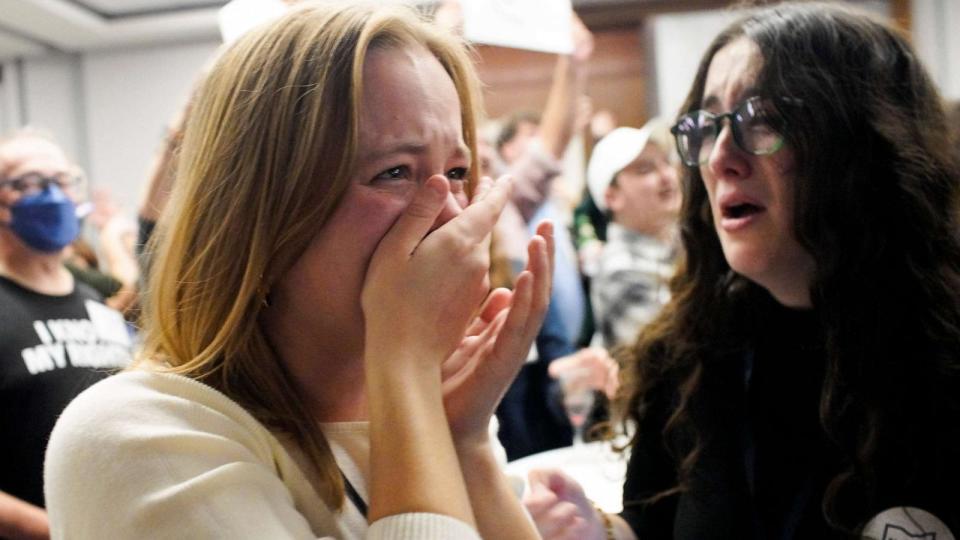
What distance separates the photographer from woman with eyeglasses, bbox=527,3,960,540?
1.27m

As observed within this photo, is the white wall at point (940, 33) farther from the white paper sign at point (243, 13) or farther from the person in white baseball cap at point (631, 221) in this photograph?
the white paper sign at point (243, 13)

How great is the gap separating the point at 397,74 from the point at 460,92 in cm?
14

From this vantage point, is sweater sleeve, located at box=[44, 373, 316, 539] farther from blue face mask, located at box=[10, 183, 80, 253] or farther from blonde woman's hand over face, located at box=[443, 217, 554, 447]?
blue face mask, located at box=[10, 183, 80, 253]

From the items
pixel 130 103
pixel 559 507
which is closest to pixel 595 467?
pixel 559 507

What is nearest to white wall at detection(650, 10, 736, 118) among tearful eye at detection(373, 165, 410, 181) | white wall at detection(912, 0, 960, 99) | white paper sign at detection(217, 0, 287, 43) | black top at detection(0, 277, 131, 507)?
white wall at detection(912, 0, 960, 99)

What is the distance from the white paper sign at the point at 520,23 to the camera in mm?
2139

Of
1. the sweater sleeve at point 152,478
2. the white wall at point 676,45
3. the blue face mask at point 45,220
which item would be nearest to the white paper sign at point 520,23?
the blue face mask at point 45,220

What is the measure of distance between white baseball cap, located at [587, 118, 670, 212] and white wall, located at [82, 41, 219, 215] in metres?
5.11

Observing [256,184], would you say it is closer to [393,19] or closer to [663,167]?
[393,19]

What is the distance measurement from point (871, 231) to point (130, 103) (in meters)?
7.30

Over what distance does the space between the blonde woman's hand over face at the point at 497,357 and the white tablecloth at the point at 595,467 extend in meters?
0.71

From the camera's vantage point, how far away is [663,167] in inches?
125

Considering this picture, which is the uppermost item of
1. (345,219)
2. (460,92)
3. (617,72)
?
(460,92)

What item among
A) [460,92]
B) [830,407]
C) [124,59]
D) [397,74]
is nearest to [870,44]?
[830,407]
